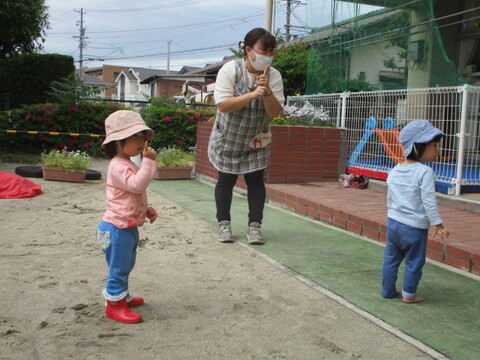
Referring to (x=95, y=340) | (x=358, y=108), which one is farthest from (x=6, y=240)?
(x=358, y=108)

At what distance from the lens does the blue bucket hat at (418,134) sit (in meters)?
2.98

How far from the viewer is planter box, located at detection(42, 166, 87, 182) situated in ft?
27.5

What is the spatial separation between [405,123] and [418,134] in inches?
173

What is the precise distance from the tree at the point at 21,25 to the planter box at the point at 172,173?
8522mm

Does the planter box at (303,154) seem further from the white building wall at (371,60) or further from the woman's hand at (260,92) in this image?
the woman's hand at (260,92)

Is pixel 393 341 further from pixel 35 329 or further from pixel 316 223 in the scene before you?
pixel 316 223

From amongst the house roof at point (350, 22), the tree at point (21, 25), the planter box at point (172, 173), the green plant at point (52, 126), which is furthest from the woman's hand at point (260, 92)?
the tree at point (21, 25)

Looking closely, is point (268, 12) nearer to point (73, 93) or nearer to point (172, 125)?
point (172, 125)

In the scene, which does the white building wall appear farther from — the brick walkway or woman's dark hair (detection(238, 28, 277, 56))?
woman's dark hair (detection(238, 28, 277, 56))

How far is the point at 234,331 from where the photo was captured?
8.21ft

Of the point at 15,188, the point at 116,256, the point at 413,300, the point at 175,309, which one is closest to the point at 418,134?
the point at 413,300

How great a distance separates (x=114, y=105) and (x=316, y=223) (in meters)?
10.1

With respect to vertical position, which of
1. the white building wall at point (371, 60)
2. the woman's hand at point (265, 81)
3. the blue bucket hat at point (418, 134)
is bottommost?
the blue bucket hat at point (418, 134)

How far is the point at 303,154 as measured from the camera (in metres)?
7.16
